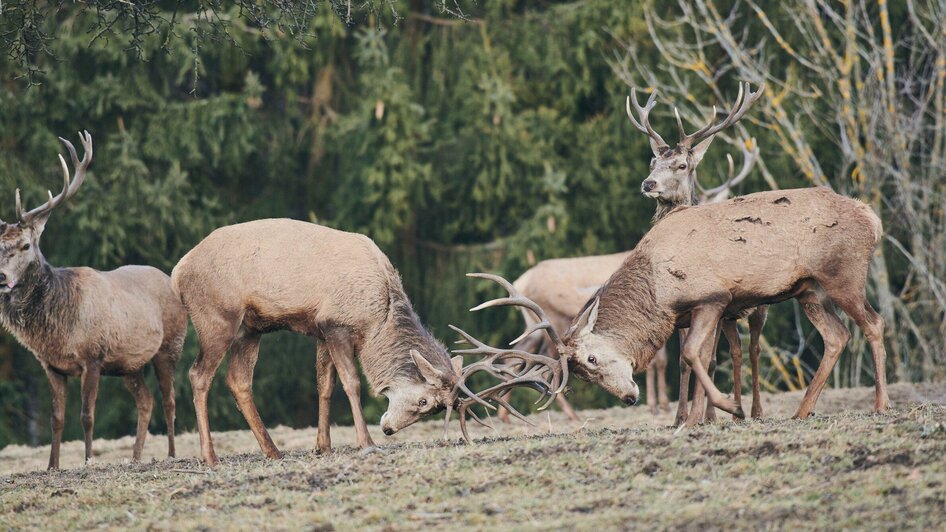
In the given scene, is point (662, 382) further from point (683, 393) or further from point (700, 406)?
point (700, 406)

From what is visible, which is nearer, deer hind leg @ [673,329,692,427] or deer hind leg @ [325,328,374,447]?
deer hind leg @ [325,328,374,447]

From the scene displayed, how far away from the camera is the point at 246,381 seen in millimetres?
10047

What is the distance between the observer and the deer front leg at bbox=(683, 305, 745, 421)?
359 inches

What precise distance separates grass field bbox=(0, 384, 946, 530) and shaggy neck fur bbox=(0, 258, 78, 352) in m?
2.33

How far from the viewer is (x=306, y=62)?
20.4 m

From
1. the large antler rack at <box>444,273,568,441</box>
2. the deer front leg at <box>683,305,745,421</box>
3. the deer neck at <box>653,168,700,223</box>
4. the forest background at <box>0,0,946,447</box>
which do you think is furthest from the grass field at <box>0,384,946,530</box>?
the forest background at <box>0,0,946,447</box>

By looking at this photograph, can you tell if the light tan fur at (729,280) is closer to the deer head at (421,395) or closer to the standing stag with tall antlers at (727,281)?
the standing stag with tall antlers at (727,281)

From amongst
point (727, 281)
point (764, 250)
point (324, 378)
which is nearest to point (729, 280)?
point (727, 281)

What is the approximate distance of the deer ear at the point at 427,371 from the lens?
9.46 m

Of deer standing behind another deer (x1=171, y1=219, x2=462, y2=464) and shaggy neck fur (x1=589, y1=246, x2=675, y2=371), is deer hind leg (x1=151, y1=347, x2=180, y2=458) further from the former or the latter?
shaggy neck fur (x1=589, y1=246, x2=675, y2=371)

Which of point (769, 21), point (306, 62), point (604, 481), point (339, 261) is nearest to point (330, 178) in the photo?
point (306, 62)

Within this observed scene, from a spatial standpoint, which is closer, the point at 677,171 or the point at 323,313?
the point at 323,313

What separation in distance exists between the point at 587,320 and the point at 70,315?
443 centimetres

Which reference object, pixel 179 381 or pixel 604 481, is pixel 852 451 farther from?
pixel 179 381
